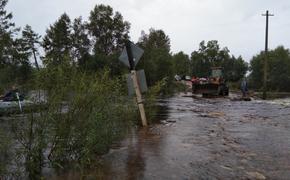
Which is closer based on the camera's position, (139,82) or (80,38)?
(139,82)

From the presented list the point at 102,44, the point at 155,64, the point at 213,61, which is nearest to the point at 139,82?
the point at 155,64

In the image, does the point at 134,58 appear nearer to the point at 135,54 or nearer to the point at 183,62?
the point at 135,54

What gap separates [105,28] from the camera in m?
63.6

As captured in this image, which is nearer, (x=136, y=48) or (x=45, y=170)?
(x=45, y=170)

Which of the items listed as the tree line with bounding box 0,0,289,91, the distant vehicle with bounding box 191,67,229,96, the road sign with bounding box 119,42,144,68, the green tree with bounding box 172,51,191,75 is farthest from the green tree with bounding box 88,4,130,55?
the road sign with bounding box 119,42,144,68

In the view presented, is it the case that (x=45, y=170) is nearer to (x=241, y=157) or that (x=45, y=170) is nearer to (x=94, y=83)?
(x=94, y=83)

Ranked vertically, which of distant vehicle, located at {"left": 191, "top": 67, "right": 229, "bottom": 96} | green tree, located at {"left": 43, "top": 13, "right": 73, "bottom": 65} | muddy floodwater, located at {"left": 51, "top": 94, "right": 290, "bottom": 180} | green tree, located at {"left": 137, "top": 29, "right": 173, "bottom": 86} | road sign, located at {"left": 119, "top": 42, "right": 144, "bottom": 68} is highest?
green tree, located at {"left": 43, "top": 13, "right": 73, "bottom": 65}

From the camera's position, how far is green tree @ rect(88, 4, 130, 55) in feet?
207

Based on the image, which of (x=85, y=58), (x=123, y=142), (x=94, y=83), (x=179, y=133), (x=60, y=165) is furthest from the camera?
(x=85, y=58)

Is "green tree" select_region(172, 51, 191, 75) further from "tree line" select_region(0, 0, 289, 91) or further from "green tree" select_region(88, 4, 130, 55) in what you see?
"green tree" select_region(88, 4, 130, 55)

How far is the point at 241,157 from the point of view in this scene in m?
9.00

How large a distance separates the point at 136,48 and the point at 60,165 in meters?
5.94

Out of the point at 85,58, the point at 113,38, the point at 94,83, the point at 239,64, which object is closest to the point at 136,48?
the point at 94,83

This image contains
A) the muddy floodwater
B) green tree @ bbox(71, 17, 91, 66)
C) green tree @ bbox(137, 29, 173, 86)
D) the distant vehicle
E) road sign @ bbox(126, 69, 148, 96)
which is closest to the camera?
the muddy floodwater
